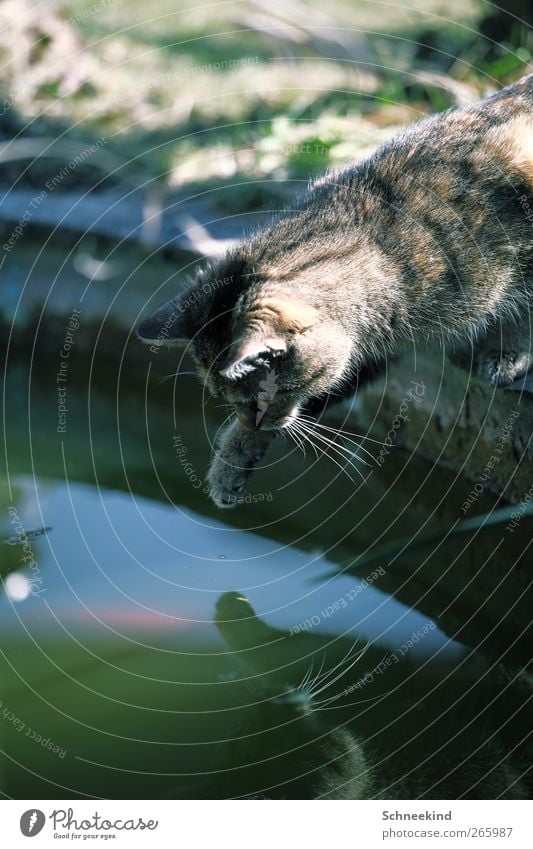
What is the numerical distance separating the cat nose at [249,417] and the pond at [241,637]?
0.52m

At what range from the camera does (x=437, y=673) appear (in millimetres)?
Answer: 2902

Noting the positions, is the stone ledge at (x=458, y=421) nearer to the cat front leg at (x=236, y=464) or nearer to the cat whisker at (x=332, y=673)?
the cat front leg at (x=236, y=464)

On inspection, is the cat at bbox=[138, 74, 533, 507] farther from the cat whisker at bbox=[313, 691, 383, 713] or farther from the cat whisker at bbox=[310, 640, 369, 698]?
the cat whisker at bbox=[313, 691, 383, 713]

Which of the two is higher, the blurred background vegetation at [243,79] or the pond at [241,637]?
the blurred background vegetation at [243,79]

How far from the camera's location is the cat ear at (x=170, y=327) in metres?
3.14

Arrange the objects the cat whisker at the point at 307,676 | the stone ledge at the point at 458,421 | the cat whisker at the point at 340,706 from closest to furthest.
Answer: the cat whisker at the point at 340,706 < the cat whisker at the point at 307,676 < the stone ledge at the point at 458,421

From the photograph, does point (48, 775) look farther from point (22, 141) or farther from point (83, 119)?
point (83, 119)

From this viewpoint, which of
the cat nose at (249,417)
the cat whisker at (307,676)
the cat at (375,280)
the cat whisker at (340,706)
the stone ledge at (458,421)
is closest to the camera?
the cat whisker at (340,706)

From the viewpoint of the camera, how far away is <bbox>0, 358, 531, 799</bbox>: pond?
101 inches

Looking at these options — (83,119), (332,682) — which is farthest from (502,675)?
(83,119)

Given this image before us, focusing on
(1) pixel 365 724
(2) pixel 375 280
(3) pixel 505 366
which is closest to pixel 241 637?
(1) pixel 365 724

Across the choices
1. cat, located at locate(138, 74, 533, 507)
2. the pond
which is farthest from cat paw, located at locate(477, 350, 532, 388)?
the pond

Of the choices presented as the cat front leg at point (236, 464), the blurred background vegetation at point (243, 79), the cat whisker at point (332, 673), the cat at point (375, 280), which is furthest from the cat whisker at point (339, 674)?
the blurred background vegetation at point (243, 79)

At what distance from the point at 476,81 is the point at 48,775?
14.9ft
